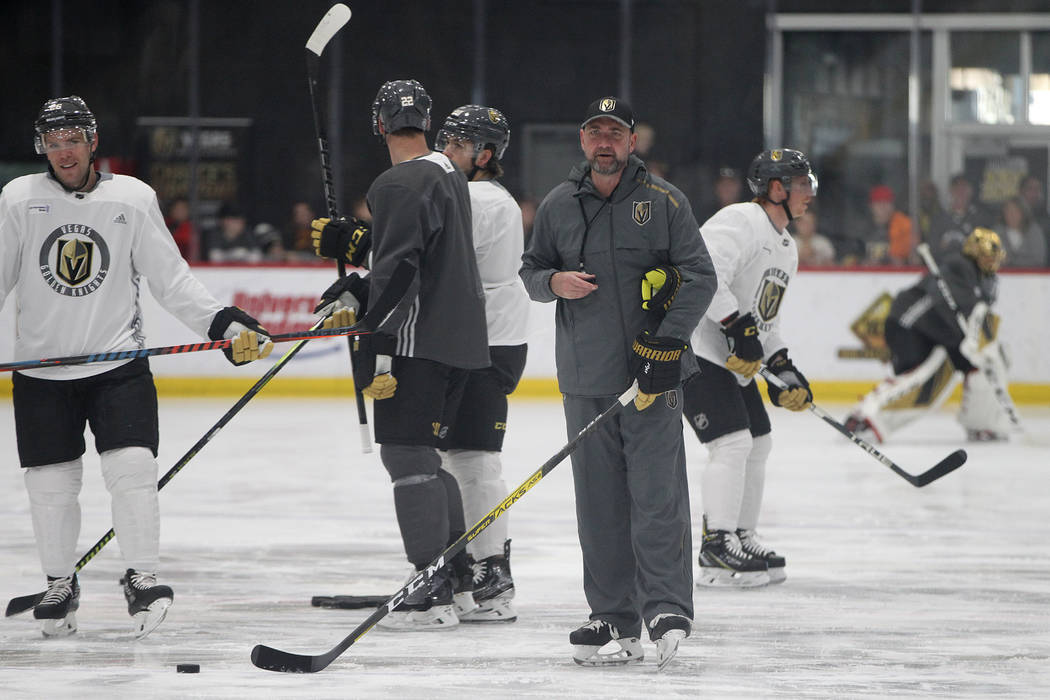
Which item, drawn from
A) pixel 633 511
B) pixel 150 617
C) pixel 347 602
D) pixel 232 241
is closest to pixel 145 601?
pixel 150 617

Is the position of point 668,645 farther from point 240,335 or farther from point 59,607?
point 59,607

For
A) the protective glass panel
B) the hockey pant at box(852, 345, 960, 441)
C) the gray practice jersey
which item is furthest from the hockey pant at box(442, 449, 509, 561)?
the protective glass panel

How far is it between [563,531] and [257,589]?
1306 mm

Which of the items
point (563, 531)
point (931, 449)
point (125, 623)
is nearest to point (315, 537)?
point (563, 531)

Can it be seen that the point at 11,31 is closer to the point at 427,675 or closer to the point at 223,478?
the point at 223,478

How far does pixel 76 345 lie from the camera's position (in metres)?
3.59

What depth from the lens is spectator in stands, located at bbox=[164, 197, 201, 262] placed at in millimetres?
10344

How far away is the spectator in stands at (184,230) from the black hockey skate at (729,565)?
6.55 metres

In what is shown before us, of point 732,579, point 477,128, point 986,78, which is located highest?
point 986,78

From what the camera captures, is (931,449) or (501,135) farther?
(931,449)

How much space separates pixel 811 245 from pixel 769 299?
5929 mm

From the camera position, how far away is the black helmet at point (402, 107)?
3.73 m

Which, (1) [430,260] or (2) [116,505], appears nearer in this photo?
(2) [116,505]

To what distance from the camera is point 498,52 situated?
13.2m
